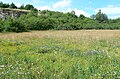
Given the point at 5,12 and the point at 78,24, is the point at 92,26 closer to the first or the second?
the point at 78,24

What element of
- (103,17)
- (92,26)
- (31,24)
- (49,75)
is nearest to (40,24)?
(31,24)

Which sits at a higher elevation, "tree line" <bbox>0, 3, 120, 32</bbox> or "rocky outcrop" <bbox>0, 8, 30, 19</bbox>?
"rocky outcrop" <bbox>0, 8, 30, 19</bbox>

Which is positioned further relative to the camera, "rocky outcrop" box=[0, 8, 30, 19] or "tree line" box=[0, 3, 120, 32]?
"rocky outcrop" box=[0, 8, 30, 19]

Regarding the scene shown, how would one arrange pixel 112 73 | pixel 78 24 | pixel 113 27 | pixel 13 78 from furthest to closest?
pixel 113 27, pixel 78 24, pixel 112 73, pixel 13 78

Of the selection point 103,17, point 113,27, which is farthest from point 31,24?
point 103,17

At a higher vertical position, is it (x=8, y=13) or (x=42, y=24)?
(x=8, y=13)

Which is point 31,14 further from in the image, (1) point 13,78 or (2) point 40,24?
(1) point 13,78

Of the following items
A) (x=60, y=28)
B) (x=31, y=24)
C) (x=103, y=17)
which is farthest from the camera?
(x=103, y=17)

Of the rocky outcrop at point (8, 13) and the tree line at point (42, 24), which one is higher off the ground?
the rocky outcrop at point (8, 13)

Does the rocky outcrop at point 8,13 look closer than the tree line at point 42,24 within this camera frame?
No

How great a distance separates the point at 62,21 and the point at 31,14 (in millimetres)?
9445

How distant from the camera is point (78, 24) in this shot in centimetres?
8175

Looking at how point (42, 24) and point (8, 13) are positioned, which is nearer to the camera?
point (42, 24)

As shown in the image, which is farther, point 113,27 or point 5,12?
point 113,27
